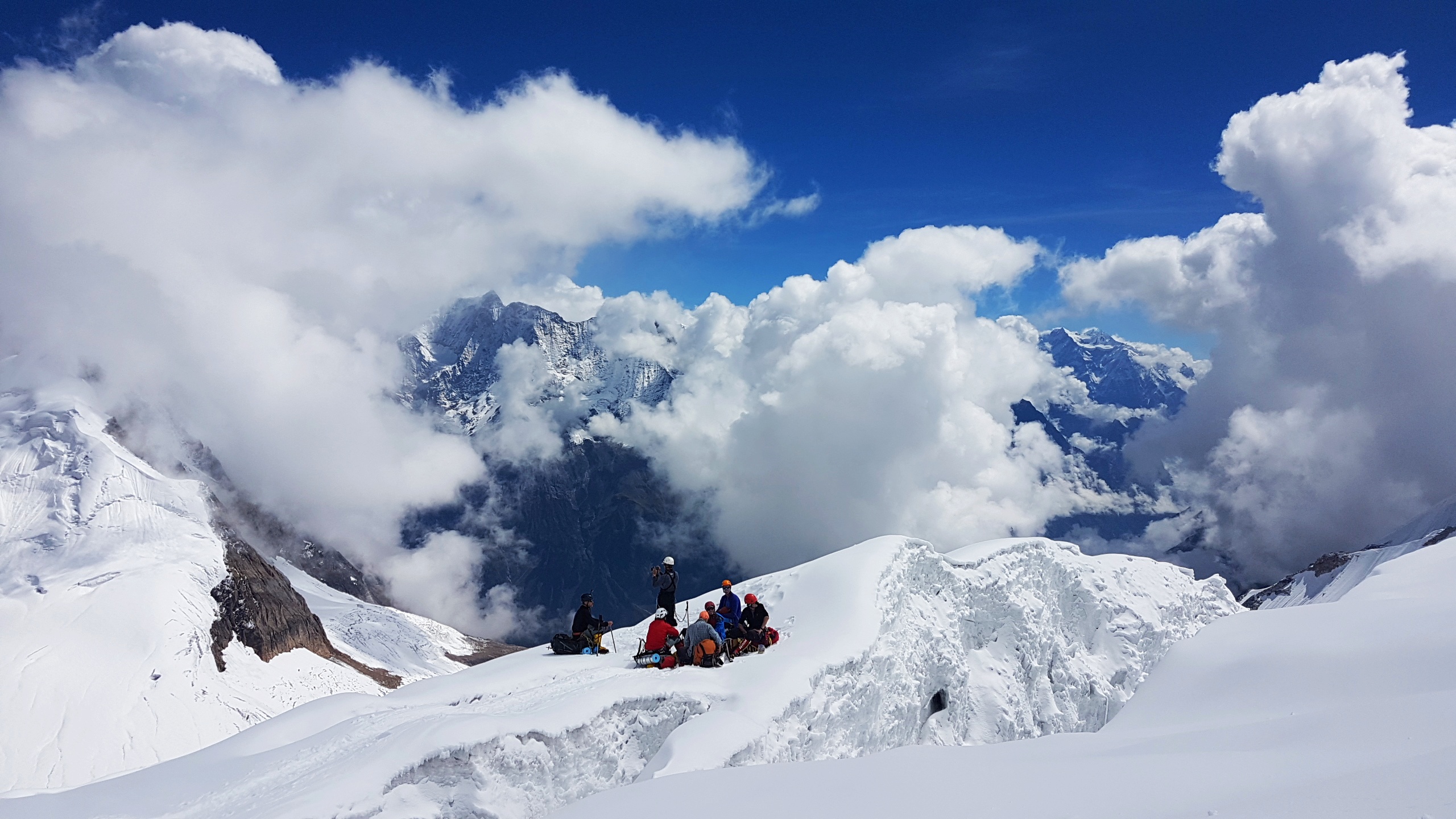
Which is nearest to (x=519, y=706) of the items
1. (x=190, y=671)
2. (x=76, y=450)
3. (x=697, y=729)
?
(x=697, y=729)

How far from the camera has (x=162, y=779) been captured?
44.4ft

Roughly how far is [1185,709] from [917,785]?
6.36 m

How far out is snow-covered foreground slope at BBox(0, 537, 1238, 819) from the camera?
485 inches

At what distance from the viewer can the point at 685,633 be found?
1998cm

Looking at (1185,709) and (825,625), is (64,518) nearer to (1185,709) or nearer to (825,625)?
(825,625)

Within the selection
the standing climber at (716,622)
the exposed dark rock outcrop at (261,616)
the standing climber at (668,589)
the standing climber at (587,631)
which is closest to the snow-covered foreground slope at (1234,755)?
the standing climber at (716,622)

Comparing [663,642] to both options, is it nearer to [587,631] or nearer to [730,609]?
[730,609]

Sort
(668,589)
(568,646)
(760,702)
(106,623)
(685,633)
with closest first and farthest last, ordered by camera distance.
→ (760,702)
(685,633)
(668,589)
(568,646)
(106,623)

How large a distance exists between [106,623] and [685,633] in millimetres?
139905

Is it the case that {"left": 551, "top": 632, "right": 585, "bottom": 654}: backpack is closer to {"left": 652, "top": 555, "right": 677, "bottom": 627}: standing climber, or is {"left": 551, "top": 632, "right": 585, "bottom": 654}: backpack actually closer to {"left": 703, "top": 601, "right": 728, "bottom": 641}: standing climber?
{"left": 652, "top": 555, "right": 677, "bottom": 627}: standing climber

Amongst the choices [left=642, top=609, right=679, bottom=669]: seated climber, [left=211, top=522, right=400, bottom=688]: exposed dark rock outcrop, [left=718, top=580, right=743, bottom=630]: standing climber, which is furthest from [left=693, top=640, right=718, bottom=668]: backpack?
[left=211, top=522, right=400, bottom=688]: exposed dark rock outcrop

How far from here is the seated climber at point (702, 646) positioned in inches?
764

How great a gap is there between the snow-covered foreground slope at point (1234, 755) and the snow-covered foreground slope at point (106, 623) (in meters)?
111

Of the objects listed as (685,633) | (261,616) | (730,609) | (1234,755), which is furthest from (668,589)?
(261,616)
